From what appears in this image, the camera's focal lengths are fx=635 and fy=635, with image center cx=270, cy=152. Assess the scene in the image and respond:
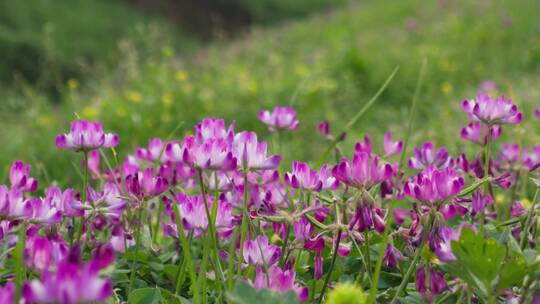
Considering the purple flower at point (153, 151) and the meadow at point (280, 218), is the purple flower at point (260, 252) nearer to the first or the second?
the meadow at point (280, 218)

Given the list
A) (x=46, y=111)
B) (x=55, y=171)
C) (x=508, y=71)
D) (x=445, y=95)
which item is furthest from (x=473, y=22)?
(x=55, y=171)

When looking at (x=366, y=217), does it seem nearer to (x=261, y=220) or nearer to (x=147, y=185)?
(x=261, y=220)

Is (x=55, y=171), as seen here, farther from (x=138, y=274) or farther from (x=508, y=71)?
(x=508, y=71)

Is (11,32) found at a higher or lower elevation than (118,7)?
lower

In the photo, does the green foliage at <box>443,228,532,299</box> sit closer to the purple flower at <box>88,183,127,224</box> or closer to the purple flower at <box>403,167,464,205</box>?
the purple flower at <box>403,167,464,205</box>

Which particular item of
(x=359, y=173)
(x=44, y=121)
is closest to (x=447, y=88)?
(x=44, y=121)

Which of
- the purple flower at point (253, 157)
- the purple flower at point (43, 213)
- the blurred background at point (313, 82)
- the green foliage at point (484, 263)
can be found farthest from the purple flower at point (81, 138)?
the green foliage at point (484, 263)
